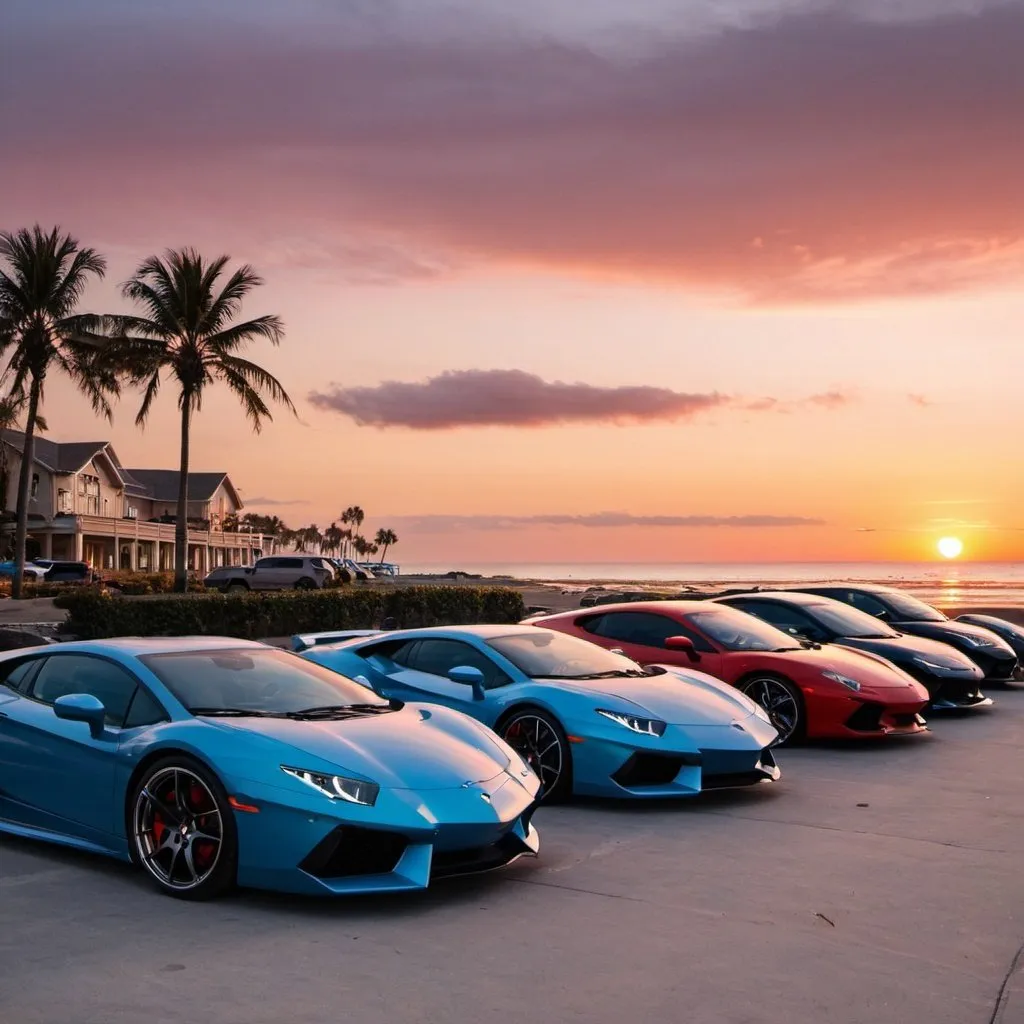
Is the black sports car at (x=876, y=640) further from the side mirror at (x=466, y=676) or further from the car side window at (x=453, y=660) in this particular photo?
the side mirror at (x=466, y=676)

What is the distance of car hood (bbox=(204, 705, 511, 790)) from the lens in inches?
241

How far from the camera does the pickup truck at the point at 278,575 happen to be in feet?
171

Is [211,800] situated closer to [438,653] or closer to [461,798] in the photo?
[461,798]

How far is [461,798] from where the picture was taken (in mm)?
6211

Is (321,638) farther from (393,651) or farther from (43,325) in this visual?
(43,325)

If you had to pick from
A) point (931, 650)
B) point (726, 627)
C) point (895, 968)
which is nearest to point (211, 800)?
point (895, 968)

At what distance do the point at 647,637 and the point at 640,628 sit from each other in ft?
0.45

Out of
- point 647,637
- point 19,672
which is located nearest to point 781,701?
point 647,637

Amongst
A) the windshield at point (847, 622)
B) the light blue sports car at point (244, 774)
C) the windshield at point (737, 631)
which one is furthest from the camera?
the windshield at point (847, 622)

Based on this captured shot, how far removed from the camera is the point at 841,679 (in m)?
11.6

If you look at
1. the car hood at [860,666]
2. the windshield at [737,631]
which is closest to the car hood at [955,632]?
the car hood at [860,666]

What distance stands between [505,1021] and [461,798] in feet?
5.96

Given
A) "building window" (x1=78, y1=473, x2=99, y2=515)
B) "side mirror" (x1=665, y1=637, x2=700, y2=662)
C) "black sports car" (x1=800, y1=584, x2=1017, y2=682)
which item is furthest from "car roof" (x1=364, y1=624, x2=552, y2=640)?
"building window" (x1=78, y1=473, x2=99, y2=515)

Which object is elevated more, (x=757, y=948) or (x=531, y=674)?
(x=531, y=674)
